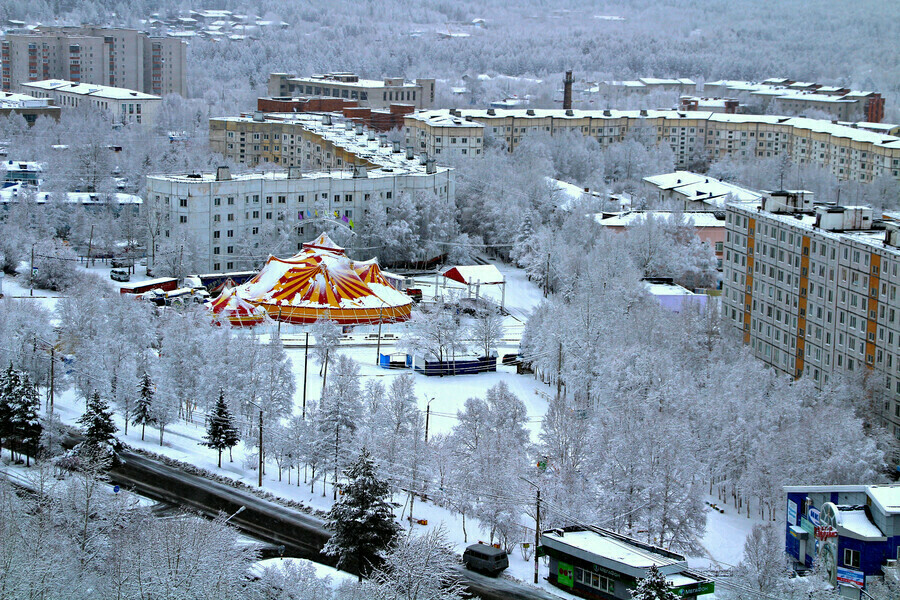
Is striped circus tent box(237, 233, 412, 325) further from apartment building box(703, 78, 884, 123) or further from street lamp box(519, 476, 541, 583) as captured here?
apartment building box(703, 78, 884, 123)

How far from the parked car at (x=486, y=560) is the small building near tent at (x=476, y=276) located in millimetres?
21040

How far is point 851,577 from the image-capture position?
22547 mm

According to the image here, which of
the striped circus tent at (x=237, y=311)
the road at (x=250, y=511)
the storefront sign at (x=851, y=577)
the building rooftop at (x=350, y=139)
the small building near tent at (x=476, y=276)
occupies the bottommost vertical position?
the road at (x=250, y=511)

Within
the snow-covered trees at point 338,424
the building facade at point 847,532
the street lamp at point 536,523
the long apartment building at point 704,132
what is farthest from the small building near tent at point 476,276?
the long apartment building at point 704,132

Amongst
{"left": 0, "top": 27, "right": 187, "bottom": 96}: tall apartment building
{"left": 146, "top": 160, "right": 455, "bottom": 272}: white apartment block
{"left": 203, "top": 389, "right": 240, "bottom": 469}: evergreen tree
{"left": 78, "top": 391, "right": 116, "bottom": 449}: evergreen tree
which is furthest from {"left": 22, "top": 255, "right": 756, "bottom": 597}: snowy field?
{"left": 0, "top": 27, "right": 187, "bottom": 96}: tall apartment building

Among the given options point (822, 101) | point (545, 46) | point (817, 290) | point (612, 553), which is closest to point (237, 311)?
point (817, 290)

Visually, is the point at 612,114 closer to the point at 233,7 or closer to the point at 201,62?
the point at 201,62

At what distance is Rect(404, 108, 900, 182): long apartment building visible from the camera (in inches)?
2899

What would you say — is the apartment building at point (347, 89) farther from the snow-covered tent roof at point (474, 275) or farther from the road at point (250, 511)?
the road at point (250, 511)

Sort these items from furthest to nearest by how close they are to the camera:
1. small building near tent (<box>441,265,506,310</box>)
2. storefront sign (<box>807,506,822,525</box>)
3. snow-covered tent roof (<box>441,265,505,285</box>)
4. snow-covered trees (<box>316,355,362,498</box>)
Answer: snow-covered tent roof (<box>441,265,505,285</box>) < small building near tent (<box>441,265,506,310</box>) < snow-covered trees (<box>316,355,362,498</box>) < storefront sign (<box>807,506,822,525</box>)

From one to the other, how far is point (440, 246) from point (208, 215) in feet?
31.5

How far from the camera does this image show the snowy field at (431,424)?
25.3m

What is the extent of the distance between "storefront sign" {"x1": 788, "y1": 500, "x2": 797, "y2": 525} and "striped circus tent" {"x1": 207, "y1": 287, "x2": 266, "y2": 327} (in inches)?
777

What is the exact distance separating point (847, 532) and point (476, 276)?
2381 centimetres
